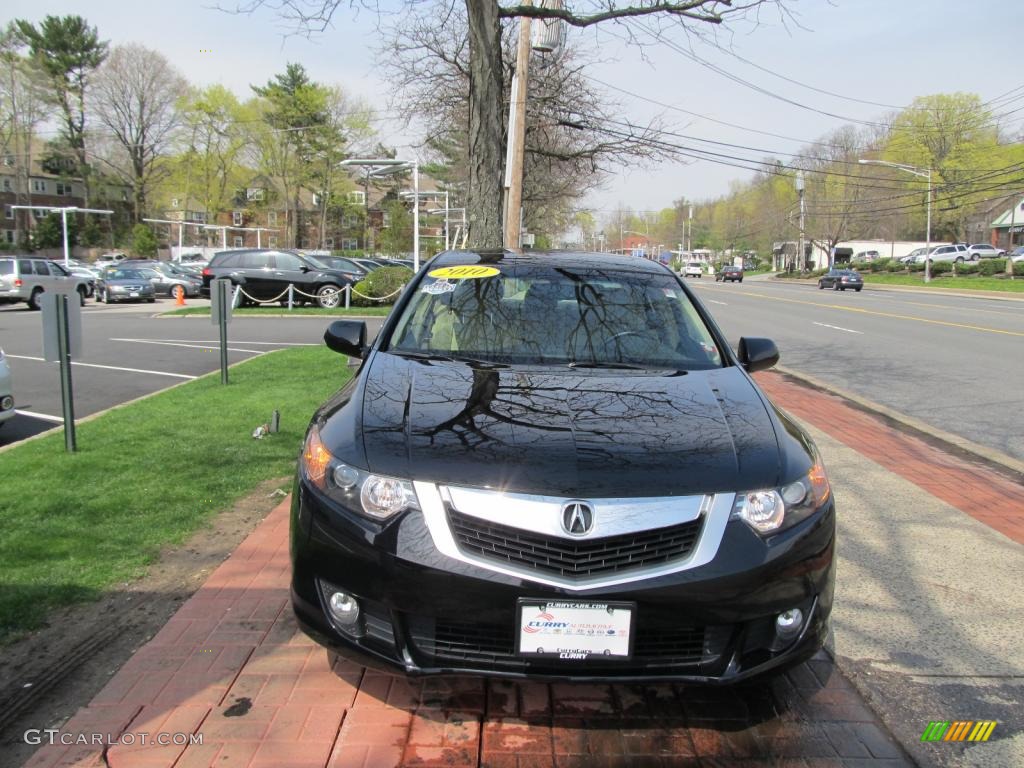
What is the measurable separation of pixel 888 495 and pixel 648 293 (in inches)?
97.6

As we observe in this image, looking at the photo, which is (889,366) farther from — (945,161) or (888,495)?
(945,161)

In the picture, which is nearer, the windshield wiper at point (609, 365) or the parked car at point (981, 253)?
the windshield wiper at point (609, 365)

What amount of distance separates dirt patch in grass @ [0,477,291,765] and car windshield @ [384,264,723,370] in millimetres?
1555

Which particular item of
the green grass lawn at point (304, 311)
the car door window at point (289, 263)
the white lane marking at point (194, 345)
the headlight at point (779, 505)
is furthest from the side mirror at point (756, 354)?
the car door window at point (289, 263)

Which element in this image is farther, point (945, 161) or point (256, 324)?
point (945, 161)

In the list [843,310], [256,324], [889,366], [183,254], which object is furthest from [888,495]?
[183,254]

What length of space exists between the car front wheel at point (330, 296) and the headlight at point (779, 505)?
69.4 ft

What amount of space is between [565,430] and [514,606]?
25.3 inches

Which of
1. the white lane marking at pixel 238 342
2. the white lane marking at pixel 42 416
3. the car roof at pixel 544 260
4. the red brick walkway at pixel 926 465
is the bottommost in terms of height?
the white lane marking at pixel 42 416

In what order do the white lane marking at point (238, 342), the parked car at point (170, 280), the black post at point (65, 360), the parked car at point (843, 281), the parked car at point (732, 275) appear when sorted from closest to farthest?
the black post at point (65, 360) → the white lane marking at point (238, 342) → the parked car at point (170, 280) → the parked car at point (843, 281) → the parked car at point (732, 275)

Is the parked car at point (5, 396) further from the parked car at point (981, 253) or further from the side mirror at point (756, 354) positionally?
the parked car at point (981, 253)

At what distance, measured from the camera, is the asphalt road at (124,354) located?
852 centimetres

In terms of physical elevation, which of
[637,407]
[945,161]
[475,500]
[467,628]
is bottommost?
[467,628]

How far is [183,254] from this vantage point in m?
58.4
